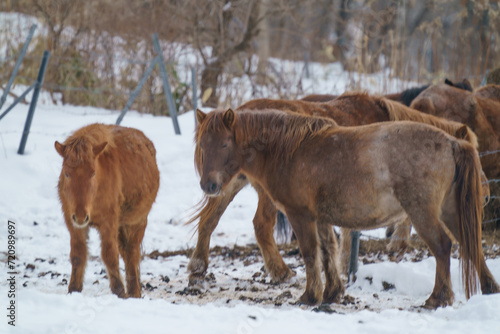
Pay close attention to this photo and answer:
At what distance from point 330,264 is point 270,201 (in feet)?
4.55

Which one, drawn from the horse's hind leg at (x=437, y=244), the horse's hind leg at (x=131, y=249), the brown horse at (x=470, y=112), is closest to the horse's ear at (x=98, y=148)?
the horse's hind leg at (x=131, y=249)

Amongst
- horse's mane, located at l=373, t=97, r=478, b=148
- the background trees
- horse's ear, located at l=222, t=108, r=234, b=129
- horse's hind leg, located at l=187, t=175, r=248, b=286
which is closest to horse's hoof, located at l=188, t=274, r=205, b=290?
horse's hind leg, located at l=187, t=175, r=248, b=286

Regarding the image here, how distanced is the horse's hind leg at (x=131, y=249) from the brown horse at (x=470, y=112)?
4055mm

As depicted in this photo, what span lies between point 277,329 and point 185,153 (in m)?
7.01

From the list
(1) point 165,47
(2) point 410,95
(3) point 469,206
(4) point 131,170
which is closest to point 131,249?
(4) point 131,170

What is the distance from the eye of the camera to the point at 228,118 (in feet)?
15.4

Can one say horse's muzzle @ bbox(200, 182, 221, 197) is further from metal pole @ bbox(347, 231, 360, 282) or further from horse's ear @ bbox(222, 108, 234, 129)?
metal pole @ bbox(347, 231, 360, 282)

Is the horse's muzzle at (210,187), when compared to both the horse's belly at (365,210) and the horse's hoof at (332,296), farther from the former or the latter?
the horse's hoof at (332,296)

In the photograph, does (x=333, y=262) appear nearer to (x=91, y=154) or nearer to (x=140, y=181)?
(x=140, y=181)

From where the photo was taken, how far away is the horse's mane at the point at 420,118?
5269 mm

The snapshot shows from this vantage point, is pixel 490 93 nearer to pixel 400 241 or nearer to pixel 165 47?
pixel 400 241

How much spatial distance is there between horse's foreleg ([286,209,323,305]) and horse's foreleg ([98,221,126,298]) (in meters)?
1.38

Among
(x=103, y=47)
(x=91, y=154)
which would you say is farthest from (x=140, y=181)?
(x=103, y=47)

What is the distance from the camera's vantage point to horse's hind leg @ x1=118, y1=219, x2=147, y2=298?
4801mm
